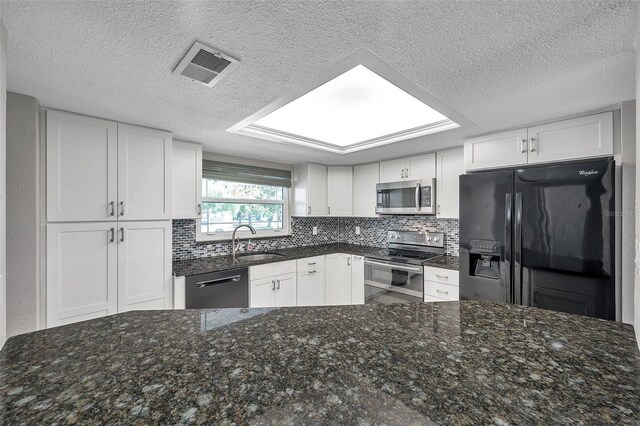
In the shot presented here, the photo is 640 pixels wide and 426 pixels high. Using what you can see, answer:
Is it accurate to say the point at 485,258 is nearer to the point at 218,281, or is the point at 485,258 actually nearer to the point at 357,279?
the point at 357,279

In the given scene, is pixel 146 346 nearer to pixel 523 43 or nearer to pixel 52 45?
pixel 52 45

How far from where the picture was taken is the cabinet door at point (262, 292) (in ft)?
9.39

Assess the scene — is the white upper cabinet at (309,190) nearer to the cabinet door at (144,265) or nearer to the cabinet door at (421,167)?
the cabinet door at (421,167)

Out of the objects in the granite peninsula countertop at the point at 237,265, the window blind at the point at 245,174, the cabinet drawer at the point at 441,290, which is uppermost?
the window blind at the point at 245,174

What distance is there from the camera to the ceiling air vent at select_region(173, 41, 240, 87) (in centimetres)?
122

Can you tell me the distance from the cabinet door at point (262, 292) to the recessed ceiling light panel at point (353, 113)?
5.13 feet

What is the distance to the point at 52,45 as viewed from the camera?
1.19m

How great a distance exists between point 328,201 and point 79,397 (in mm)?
3568

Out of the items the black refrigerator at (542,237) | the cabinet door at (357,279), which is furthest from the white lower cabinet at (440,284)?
the cabinet door at (357,279)

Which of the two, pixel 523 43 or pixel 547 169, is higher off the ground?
pixel 523 43

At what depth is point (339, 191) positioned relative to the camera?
4043 mm

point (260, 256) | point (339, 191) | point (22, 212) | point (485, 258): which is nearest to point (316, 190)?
point (339, 191)

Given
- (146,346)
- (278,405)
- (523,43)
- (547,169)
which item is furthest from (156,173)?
(547,169)

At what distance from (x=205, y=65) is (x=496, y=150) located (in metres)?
2.42
